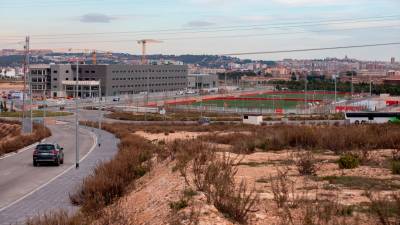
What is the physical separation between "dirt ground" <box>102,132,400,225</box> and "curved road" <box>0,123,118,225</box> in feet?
9.56

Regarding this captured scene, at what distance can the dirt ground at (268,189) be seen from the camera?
42.3ft

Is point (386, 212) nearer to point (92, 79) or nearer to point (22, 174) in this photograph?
point (22, 174)

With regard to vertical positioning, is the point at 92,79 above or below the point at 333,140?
above

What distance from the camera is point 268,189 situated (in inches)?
658

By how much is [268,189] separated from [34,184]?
1371cm

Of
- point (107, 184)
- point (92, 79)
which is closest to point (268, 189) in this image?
point (107, 184)

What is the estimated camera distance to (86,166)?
34.8 metres

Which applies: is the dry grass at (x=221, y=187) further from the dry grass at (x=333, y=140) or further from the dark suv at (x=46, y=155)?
the dark suv at (x=46, y=155)

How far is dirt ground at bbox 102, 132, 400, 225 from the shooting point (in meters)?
12.9

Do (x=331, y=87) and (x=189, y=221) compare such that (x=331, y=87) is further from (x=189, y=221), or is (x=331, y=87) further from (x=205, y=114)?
(x=189, y=221)

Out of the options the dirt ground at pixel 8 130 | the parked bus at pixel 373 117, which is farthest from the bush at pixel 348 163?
the dirt ground at pixel 8 130

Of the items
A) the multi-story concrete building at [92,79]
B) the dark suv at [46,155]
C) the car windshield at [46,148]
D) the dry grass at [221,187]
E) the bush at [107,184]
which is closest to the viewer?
the dry grass at [221,187]

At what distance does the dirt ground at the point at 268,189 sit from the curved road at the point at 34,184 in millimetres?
2914

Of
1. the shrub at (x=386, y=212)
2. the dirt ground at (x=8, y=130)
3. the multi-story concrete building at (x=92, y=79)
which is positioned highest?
the multi-story concrete building at (x=92, y=79)
